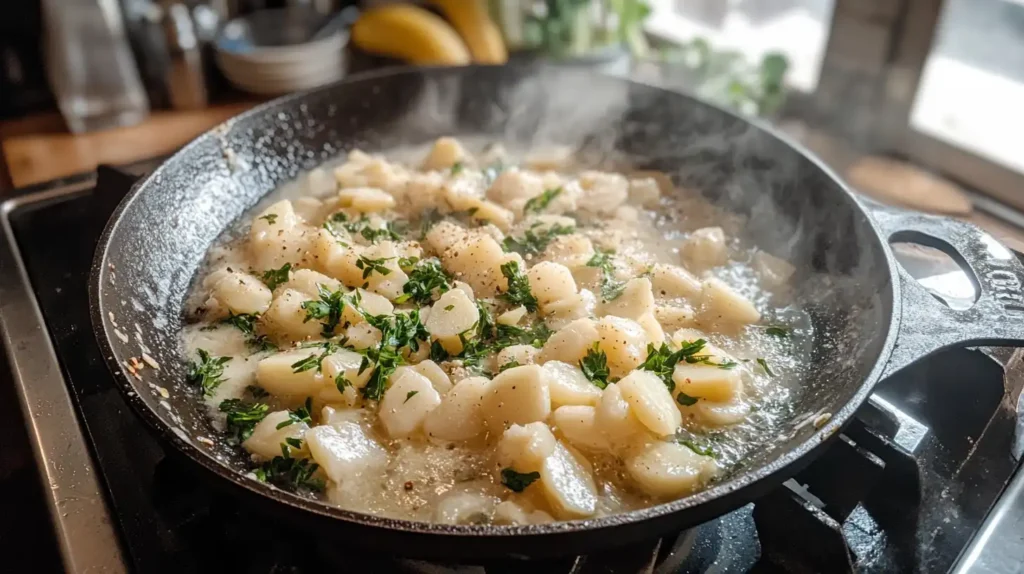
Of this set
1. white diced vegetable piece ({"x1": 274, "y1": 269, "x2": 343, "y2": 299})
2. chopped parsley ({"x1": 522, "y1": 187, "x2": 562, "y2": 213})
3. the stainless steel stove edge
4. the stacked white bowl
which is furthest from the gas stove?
the stacked white bowl

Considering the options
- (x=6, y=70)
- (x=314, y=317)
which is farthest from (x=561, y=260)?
(x=6, y=70)

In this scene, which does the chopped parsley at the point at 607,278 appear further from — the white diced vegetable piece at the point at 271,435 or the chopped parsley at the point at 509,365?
the white diced vegetable piece at the point at 271,435

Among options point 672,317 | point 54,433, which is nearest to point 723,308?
point 672,317

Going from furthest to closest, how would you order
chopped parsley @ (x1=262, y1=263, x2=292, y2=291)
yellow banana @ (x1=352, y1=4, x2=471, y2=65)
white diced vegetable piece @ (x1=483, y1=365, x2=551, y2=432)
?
yellow banana @ (x1=352, y1=4, x2=471, y2=65) → chopped parsley @ (x1=262, y1=263, x2=292, y2=291) → white diced vegetable piece @ (x1=483, y1=365, x2=551, y2=432)

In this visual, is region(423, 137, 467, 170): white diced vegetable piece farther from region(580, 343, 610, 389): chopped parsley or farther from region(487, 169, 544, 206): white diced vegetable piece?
region(580, 343, 610, 389): chopped parsley

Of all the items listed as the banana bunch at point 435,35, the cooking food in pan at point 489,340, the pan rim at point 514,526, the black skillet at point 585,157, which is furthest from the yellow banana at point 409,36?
the pan rim at point 514,526

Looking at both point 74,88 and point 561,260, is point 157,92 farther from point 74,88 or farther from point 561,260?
point 561,260

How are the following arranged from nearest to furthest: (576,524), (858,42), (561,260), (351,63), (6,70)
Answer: (576,524)
(561,260)
(858,42)
(6,70)
(351,63)
